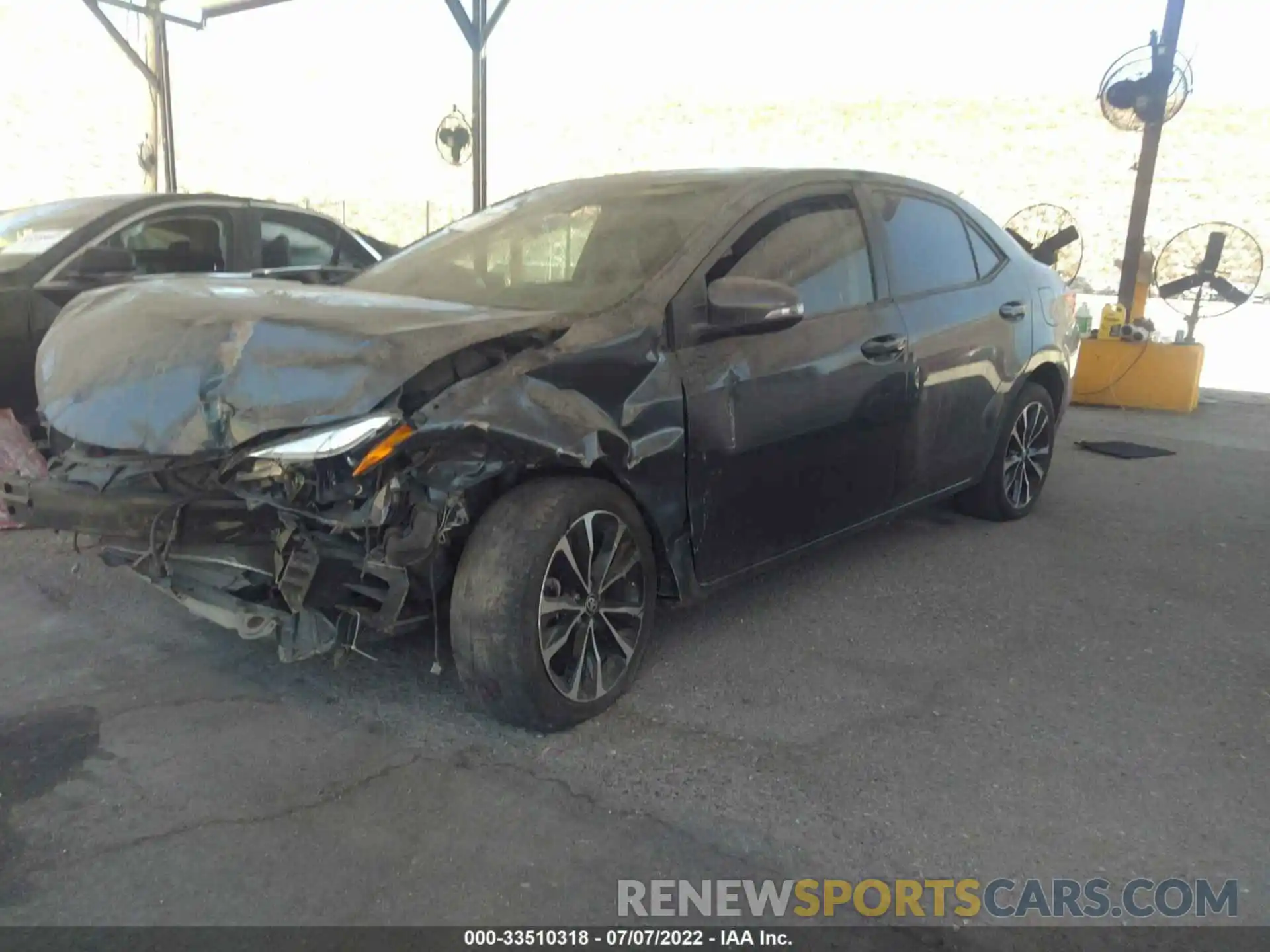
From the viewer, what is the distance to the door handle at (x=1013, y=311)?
4469 mm

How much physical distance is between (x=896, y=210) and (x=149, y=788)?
3.36 meters

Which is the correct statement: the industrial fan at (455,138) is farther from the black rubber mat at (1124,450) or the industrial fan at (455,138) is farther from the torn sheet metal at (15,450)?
the torn sheet metal at (15,450)

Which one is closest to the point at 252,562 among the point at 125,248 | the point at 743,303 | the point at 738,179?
the point at 743,303

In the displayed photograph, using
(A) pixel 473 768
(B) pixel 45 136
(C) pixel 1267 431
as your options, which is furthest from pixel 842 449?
(B) pixel 45 136

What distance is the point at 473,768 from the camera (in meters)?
2.63

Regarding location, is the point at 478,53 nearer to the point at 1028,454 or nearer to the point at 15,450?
the point at 15,450

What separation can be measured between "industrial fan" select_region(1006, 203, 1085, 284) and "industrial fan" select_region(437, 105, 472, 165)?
674 cm

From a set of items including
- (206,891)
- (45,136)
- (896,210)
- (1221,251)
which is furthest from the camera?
(45,136)

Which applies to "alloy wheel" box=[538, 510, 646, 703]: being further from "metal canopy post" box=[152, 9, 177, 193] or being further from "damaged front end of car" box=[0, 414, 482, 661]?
"metal canopy post" box=[152, 9, 177, 193]

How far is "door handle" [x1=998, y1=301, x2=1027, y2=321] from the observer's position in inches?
176

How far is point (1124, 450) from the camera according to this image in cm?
691

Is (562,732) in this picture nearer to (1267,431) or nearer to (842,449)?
(842,449)

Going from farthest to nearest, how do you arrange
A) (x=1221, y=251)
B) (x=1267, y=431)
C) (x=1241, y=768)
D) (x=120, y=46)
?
(x=120, y=46) → (x=1221, y=251) → (x=1267, y=431) → (x=1241, y=768)

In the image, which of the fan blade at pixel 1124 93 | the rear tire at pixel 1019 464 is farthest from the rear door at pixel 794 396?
the fan blade at pixel 1124 93
